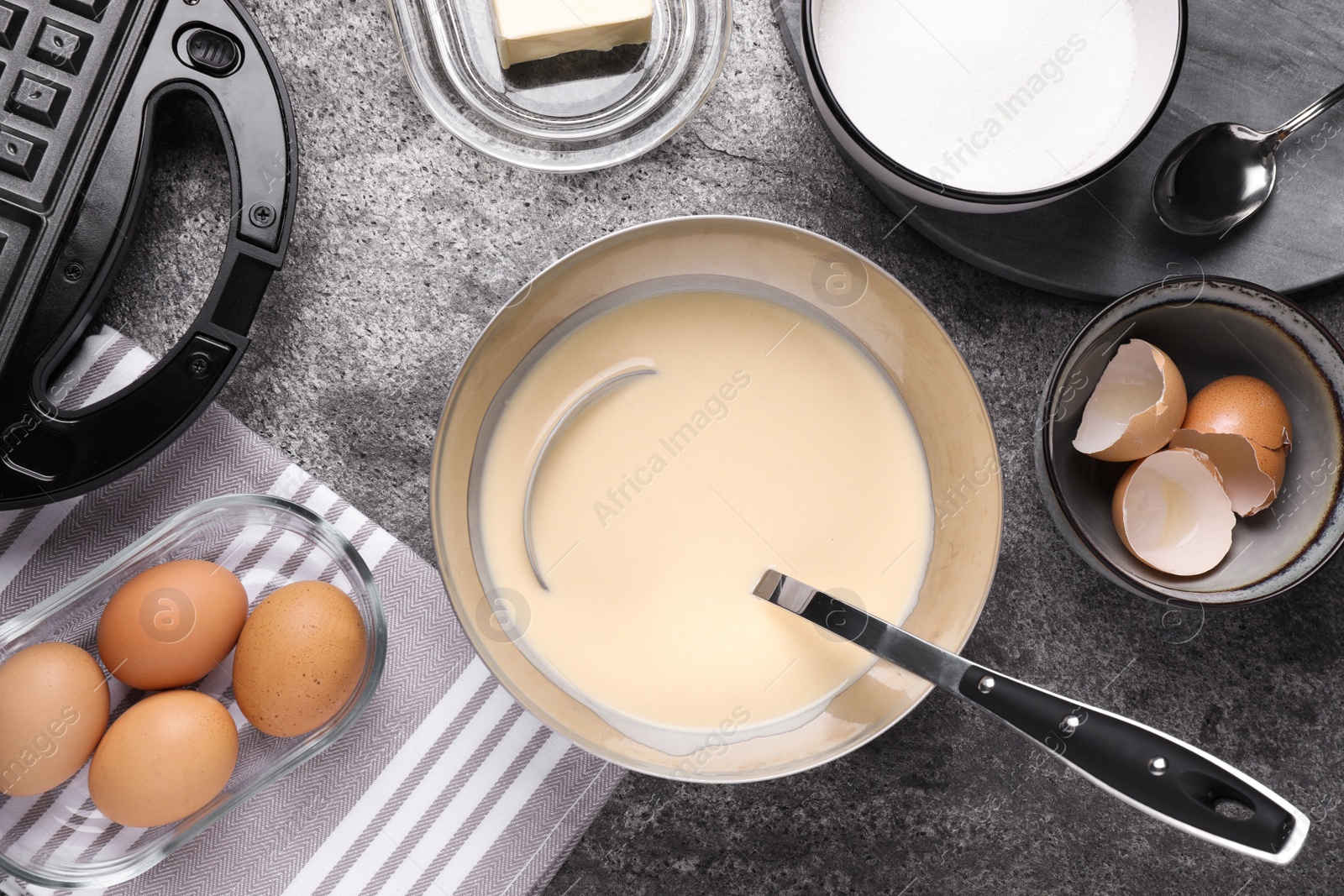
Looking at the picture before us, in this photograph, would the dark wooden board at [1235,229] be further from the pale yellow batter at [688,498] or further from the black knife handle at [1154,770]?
the black knife handle at [1154,770]

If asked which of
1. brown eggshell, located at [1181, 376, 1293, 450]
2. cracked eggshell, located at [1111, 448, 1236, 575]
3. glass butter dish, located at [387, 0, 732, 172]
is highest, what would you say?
glass butter dish, located at [387, 0, 732, 172]

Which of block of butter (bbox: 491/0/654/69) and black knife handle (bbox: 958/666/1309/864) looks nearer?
black knife handle (bbox: 958/666/1309/864)

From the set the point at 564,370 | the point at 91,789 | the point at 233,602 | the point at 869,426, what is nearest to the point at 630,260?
the point at 564,370

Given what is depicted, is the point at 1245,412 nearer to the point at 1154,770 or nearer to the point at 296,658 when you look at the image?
the point at 1154,770

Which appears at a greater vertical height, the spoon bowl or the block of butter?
the block of butter

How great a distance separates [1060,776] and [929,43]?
521 millimetres

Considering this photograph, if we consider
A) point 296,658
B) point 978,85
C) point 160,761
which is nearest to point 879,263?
point 978,85

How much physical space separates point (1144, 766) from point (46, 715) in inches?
24.8

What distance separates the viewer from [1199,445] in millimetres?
574

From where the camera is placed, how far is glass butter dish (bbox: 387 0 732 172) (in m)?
0.60

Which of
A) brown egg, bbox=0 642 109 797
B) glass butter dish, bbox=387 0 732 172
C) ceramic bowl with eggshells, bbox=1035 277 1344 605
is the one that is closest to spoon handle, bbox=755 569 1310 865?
ceramic bowl with eggshells, bbox=1035 277 1344 605

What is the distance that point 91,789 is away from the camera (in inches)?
22.0

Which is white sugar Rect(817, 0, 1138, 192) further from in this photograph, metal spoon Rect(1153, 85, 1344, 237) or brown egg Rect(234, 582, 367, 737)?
brown egg Rect(234, 582, 367, 737)

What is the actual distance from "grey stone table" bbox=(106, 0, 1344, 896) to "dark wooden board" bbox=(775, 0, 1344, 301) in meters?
0.03
